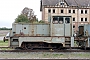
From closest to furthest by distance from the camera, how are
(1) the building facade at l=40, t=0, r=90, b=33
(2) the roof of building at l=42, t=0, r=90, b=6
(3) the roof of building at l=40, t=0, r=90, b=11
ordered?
(1) the building facade at l=40, t=0, r=90, b=33 → (3) the roof of building at l=40, t=0, r=90, b=11 → (2) the roof of building at l=42, t=0, r=90, b=6

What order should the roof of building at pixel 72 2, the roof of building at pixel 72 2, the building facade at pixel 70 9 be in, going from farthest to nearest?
the roof of building at pixel 72 2
the roof of building at pixel 72 2
the building facade at pixel 70 9

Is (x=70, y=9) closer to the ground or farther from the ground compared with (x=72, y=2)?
closer to the ground

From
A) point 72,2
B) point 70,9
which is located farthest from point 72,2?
point 70,9

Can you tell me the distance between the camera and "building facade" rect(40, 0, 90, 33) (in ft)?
217

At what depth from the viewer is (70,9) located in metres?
68.2

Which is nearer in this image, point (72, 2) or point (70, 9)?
point (70, 9)

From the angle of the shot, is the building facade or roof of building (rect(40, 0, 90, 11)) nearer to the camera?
the building facade

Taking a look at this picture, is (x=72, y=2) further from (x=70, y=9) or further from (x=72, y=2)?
(x=70, y=9)

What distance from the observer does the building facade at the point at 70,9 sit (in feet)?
217

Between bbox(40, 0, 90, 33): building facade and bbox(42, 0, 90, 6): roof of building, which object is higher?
bbox(42, 0, 90, 6): roof of building

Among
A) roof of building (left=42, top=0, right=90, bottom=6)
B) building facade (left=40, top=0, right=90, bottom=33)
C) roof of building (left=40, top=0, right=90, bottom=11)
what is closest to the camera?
building facade (left=40, top=0, right=90, bottom=33)

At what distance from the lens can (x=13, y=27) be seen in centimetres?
1570

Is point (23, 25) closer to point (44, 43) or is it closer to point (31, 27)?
point (31, 27)

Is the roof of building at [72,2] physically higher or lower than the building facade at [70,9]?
higher
